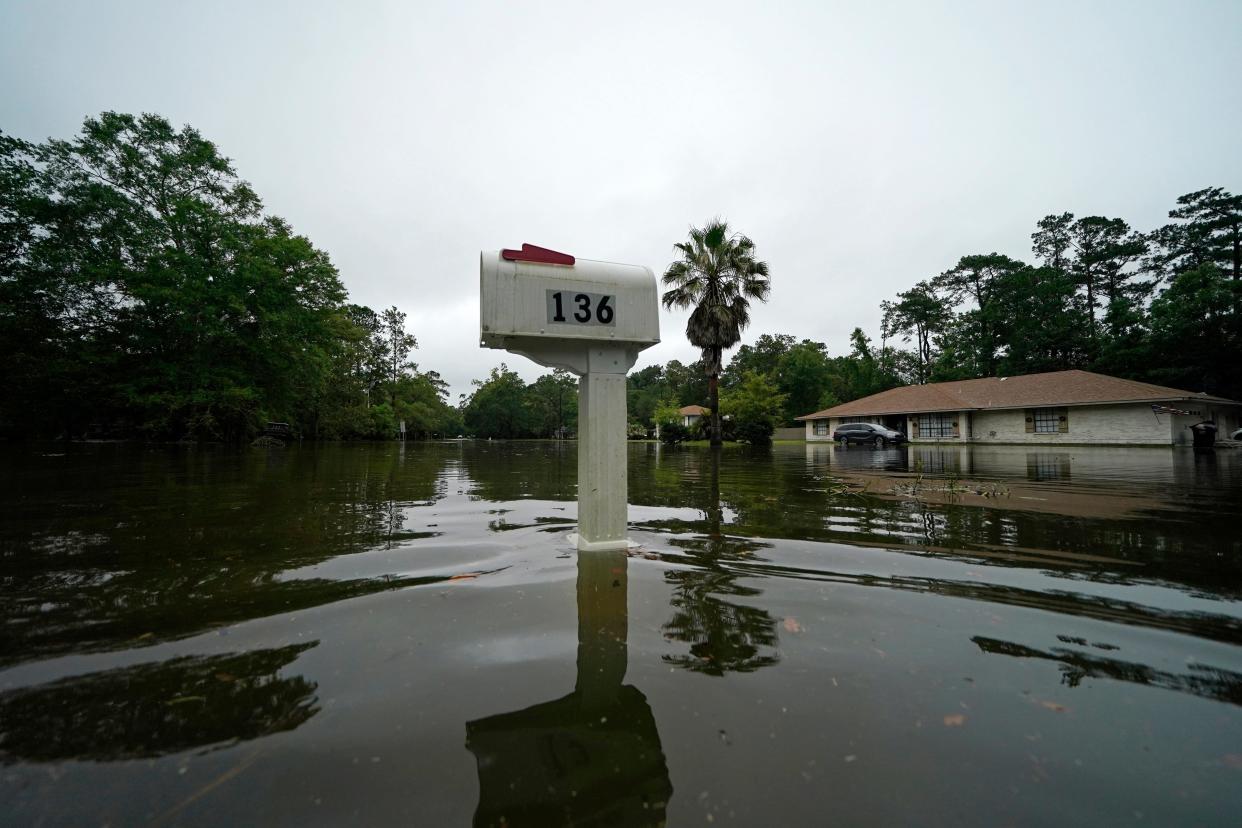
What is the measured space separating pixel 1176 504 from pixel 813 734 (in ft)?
24.9

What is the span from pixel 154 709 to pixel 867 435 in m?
32.1

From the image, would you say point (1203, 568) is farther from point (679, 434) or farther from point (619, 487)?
point (679, 434)

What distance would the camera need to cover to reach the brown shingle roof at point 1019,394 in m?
24.5

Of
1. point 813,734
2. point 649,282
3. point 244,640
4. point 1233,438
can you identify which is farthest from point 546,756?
point 1233,438

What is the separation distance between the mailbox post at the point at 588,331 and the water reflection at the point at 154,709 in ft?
6.56

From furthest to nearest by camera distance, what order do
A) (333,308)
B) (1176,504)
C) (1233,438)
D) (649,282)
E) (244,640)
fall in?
1. (333,308)
2. (1233,438)
3. (1176,504)
4. (649,282)
5. (244,640)

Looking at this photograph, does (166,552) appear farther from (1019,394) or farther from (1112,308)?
(1112,308)

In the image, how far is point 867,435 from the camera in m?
29.4

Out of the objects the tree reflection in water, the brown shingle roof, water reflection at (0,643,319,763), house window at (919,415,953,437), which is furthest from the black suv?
water reflection at (0,643,319,763)

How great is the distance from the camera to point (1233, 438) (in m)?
23.9

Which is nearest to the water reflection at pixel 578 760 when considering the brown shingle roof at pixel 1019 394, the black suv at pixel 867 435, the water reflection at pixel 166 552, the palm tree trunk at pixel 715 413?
the water reflection at pixel 166 552

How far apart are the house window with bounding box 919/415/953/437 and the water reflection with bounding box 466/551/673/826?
35969mm

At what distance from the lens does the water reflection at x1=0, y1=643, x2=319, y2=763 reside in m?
1.44

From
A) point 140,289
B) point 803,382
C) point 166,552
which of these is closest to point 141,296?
point 140,289
